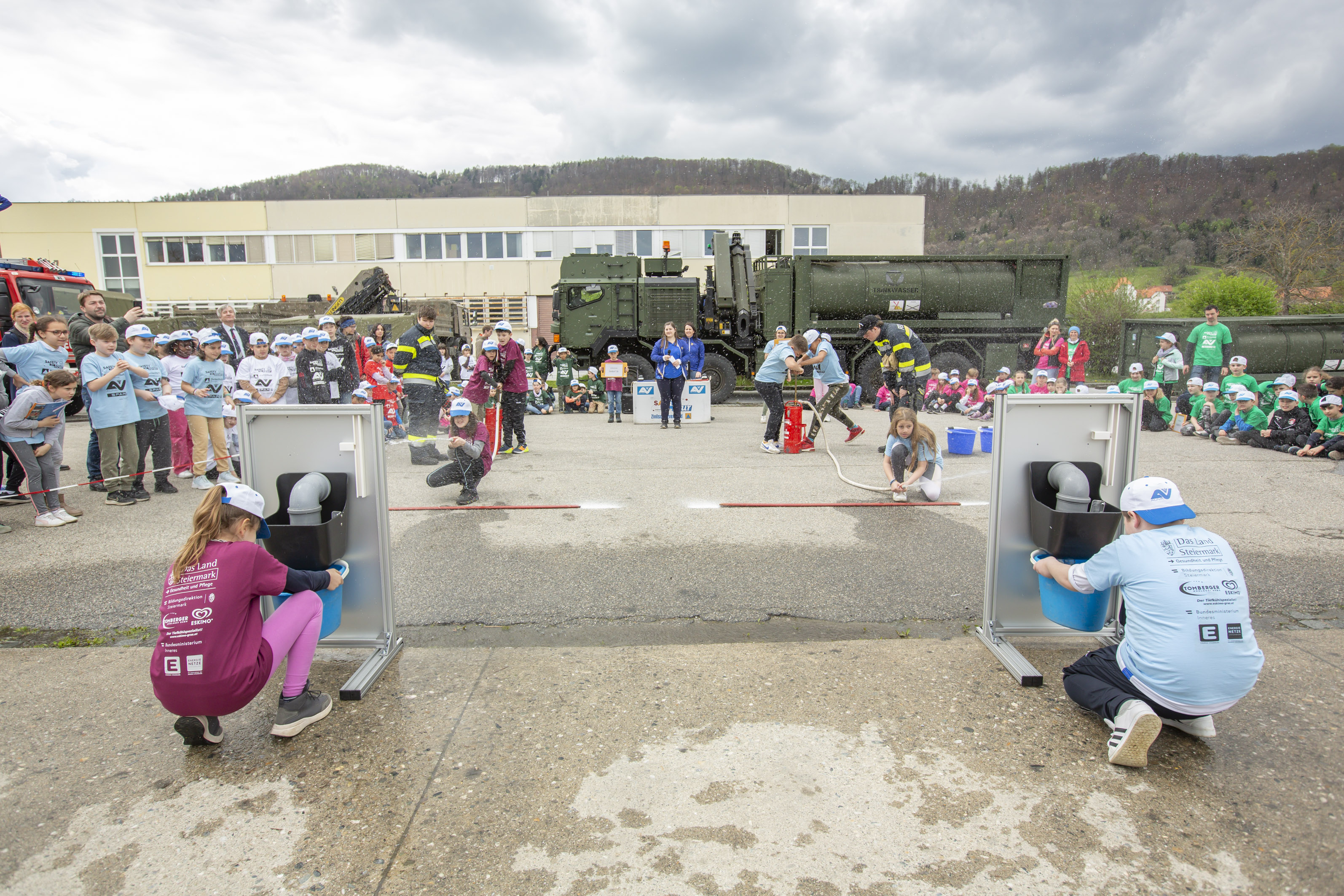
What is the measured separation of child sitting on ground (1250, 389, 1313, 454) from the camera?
921cm

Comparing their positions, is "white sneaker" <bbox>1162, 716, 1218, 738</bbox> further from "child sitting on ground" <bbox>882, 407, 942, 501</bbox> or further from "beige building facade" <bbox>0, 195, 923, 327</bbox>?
"beige building facade" <bbox>0, 195, 923, 327</bbox>

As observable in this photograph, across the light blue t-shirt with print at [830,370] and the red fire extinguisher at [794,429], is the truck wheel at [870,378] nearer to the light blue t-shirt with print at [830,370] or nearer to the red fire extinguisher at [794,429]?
the light blue t-shirt with print at [830,370]

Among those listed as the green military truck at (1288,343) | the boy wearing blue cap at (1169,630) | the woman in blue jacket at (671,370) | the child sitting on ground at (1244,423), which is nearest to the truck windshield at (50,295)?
the woman in blue jacket at (671,370)

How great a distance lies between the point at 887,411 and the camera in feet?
45.9

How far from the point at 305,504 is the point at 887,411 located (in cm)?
1214

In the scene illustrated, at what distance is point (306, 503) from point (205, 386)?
5318 mm

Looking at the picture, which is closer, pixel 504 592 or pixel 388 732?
pixel 388 732

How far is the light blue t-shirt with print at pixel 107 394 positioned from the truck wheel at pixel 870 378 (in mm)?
12830

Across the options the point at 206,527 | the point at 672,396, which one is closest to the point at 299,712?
the point at 206,527

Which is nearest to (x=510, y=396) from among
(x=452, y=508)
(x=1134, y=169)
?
(x=452, y=508)

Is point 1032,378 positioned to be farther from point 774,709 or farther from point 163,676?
point 163,676

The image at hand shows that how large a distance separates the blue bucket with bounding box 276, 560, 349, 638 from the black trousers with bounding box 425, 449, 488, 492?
3442mm

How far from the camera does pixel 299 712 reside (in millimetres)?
2977

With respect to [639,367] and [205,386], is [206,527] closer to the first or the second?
[205,386]
